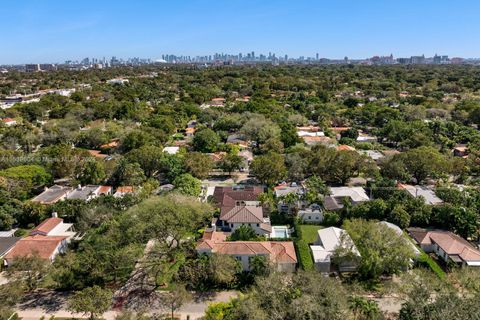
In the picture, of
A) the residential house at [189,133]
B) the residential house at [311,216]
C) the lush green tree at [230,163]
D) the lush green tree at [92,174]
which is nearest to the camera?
the residential house at [311,216]

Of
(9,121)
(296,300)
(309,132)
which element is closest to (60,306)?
(296,300)

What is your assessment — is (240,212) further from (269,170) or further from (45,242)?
(45,242)

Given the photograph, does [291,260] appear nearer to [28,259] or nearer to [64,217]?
[28,259]

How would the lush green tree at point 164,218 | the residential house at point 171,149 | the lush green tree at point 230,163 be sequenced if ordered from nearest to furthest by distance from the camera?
1. the lush green tree at point 164,218
2. the lush green tree at point 230,163
3. the residential house at point 171,149

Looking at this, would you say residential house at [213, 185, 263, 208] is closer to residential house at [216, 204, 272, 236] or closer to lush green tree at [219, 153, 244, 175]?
residential house at [216, 204, 272, 236]

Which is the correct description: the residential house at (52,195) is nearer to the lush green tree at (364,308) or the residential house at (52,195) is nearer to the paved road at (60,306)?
the paved road at (60,306)

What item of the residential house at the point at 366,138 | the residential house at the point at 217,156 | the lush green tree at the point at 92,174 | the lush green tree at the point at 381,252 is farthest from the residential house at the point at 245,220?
the residential house at the point at 366,138

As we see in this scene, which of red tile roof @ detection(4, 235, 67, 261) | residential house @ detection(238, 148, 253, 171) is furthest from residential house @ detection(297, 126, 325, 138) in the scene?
red tile roof @ detection(4, 235, 67, 261)
